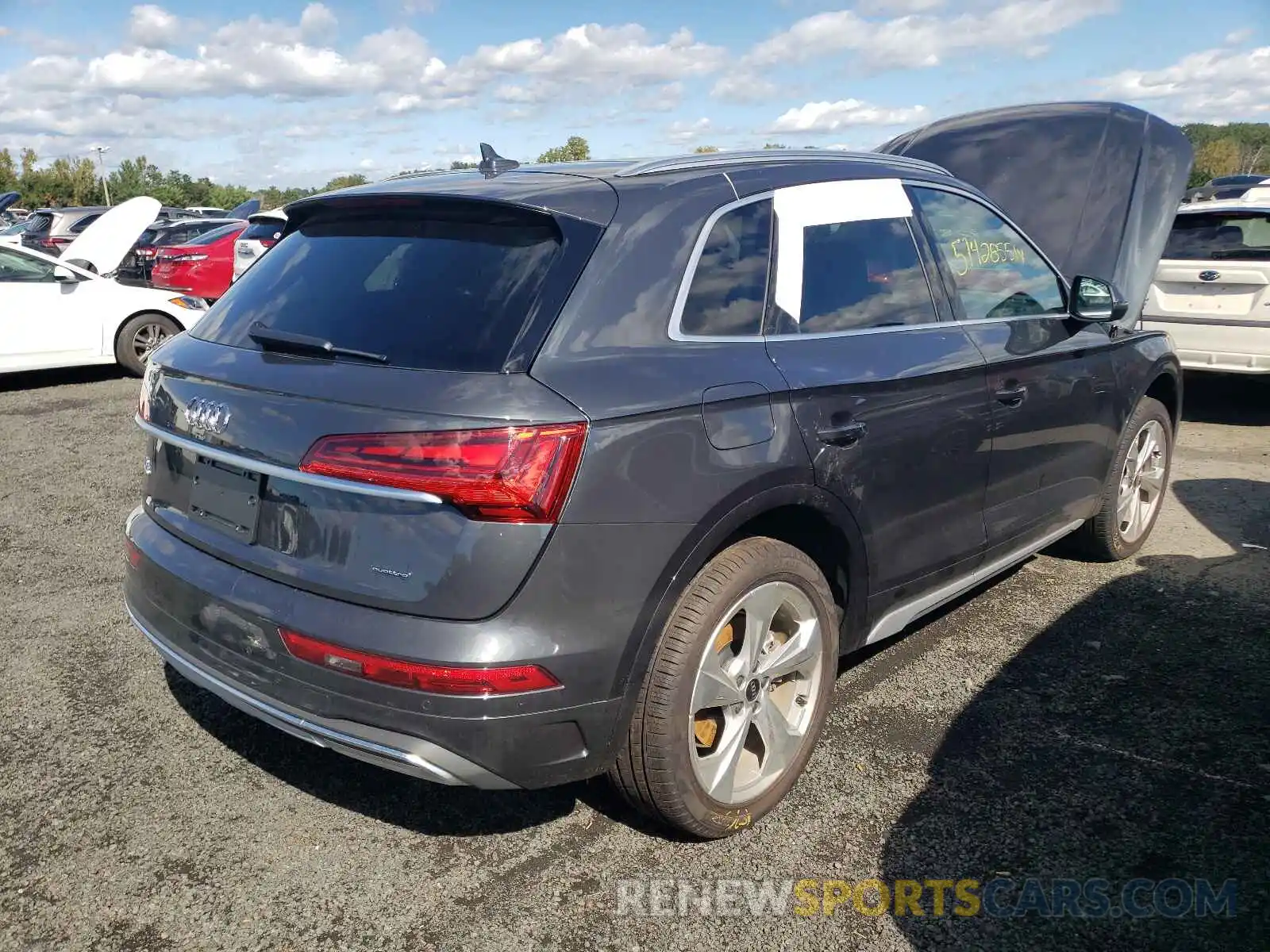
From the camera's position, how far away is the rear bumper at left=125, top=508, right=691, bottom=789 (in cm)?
221

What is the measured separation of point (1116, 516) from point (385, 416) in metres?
3.73

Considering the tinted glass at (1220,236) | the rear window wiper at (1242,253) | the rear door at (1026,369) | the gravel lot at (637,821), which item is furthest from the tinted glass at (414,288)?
the rear window wiper at (1242,253)

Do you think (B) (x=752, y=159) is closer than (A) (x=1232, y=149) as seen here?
Yes

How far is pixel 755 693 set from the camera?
2785 millimetres

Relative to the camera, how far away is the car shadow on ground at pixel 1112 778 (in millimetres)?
2445

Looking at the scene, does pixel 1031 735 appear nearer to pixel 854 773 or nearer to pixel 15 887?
pixel 854 773

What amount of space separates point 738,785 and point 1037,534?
195cm

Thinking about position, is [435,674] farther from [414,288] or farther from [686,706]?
[414,288]

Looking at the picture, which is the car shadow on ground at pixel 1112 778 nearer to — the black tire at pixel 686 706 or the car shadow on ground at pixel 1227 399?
the black tire at pixel 686 706

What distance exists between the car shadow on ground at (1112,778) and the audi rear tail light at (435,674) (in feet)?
3.68

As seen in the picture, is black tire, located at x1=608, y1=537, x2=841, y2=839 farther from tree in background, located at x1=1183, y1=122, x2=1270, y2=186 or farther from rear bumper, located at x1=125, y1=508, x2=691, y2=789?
tree in background, located at x1=1183, y1=122, x2=1270, y2=186

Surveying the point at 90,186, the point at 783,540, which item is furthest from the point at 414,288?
the point at 90,186

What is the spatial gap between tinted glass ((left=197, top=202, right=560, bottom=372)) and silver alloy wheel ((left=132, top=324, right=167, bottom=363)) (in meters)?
7.95

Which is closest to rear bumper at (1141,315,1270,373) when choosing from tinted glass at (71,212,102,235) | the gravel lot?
the gravel lot
